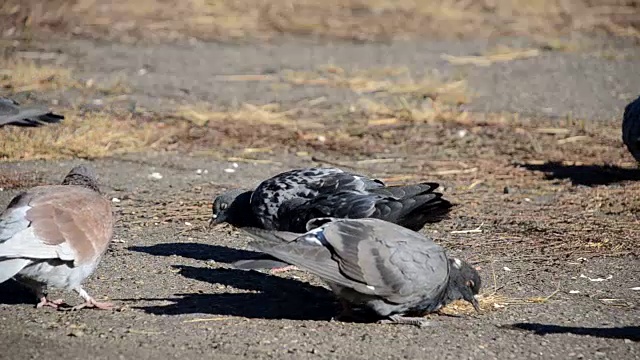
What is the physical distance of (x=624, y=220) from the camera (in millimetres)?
7738

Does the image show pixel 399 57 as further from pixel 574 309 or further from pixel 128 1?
pixel 574 309

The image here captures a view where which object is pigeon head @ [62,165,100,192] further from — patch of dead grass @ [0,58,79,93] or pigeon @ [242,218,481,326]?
patch of dead grass @ [0,58,79,93]

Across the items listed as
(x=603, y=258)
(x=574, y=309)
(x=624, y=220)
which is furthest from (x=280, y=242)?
(x=624, y=220)

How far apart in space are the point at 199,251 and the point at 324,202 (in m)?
0.96

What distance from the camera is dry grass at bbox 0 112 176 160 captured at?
9.34m

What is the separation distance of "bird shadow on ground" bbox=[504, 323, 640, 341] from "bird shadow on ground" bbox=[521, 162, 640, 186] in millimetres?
3596

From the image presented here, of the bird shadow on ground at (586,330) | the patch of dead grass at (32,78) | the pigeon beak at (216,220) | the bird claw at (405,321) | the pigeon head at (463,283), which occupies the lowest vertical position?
the patch of dead grass at (32,78)

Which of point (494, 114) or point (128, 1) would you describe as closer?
point (494, 114)

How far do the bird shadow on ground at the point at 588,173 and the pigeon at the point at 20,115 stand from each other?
408 centimetres

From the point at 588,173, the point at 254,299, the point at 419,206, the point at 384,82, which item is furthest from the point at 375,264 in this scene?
the point at 384,82

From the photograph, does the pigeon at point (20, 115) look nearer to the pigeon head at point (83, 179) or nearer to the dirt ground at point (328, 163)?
the dirt ground at point (328, 163)

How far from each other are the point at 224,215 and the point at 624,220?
286 centimetres

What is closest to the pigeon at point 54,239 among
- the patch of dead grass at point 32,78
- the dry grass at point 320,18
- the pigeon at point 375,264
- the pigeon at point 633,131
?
the pigeon at point 375,264

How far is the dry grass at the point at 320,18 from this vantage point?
15.9 m
